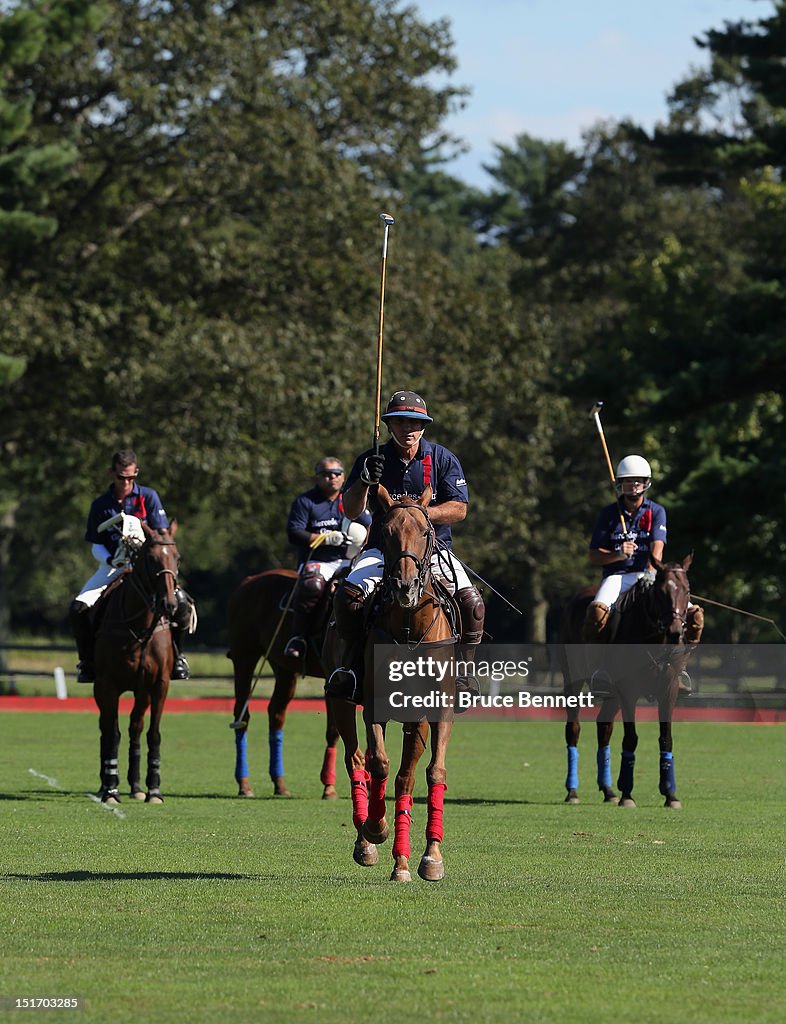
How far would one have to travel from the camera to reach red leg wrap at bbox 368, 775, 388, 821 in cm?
1102

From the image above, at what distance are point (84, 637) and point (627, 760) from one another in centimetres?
518

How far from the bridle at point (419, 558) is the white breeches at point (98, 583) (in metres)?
7.06

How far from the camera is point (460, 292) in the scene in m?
51.5

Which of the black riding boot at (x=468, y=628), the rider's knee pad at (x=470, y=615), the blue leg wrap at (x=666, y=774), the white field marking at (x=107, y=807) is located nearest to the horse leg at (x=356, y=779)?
the black riding boot at (x=468, y=628)

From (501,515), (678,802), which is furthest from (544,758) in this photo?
(501,515)

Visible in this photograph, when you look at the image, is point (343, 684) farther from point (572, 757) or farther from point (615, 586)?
point (572, 757)

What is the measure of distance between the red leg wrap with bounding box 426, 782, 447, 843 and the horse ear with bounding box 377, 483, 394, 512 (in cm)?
167

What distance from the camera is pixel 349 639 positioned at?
1129 cm

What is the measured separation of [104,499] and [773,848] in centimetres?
726

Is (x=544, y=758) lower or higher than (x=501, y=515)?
lower

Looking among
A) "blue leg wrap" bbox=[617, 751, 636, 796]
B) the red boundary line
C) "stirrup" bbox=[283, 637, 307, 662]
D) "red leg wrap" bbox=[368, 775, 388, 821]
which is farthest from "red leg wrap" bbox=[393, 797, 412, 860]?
the red boundary line

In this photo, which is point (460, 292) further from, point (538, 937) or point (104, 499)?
point (538, 937)

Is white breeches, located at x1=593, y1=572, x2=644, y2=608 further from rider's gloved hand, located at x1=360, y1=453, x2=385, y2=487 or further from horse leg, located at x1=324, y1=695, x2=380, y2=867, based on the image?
rider's gloved hand, located at x1=360, y1=453, x2=385, y2=487

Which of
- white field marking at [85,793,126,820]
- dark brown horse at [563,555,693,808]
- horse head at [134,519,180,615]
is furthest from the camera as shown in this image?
dark brown horse at [563,555,693,808]
